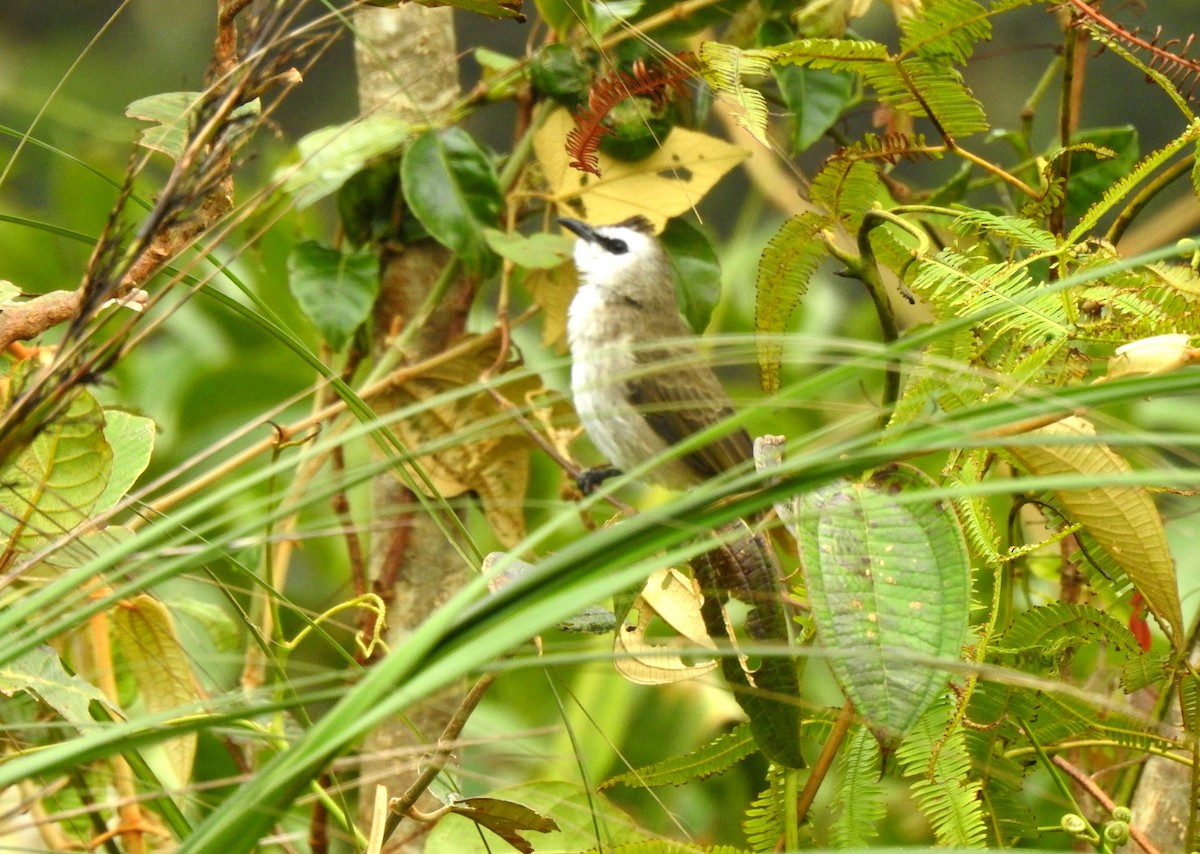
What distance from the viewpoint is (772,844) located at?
0.92 metres

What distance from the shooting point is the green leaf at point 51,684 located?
3.02 ft

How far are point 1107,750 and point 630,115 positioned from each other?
988 millimetres

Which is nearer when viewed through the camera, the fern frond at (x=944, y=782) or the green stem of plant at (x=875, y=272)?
the fern frond at (x=944, y=782)

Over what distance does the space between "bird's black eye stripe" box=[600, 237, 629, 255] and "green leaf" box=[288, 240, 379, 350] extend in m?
0.77

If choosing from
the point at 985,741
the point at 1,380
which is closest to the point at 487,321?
the point at 1,380

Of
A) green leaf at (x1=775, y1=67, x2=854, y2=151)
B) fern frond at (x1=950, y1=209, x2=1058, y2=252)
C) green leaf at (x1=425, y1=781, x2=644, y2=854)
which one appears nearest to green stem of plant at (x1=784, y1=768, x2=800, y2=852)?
green leaf at (x1=425, y1=781, x2=644, y2=854)

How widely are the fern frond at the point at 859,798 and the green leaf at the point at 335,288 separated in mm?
1005

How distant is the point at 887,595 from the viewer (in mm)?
718

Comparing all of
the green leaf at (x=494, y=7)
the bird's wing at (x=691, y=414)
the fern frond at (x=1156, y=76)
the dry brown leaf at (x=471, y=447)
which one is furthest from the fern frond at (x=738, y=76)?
the bird's wing at (x=691, y=414)

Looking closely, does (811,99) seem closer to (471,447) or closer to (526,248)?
(526,248)

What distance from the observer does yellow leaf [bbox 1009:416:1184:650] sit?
77 cm

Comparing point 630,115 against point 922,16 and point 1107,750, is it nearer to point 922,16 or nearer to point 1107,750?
point 922,16

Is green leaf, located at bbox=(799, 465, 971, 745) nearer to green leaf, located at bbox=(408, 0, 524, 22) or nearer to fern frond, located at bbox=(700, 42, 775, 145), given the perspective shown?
fern frond, located at bbox=(700, 42, 775, 145)

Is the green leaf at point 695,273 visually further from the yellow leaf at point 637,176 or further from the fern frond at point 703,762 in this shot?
the fern frond at point 703,762
